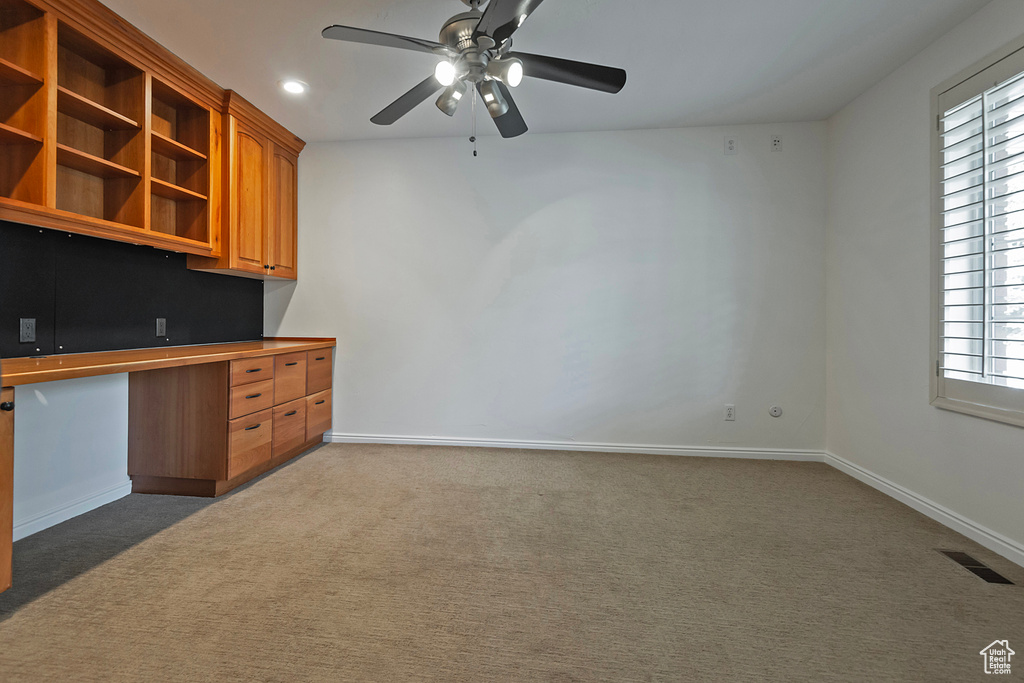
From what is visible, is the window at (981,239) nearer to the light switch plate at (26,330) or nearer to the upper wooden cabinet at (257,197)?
the upper wooden cabinet at (257,197)

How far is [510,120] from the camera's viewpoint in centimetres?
233

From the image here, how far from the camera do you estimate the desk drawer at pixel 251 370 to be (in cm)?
270

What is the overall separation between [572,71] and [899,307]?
2377 millimetres

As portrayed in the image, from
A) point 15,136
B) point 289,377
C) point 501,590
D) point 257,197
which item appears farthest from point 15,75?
point 501,590

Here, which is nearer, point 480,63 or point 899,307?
point 480,63

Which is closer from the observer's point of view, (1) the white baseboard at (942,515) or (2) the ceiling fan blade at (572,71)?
(2) the ceiling fan blade at (572,71)

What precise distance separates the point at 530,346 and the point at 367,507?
178 cm

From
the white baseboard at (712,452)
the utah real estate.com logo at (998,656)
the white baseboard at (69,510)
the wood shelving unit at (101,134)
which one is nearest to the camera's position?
the utah real estate.com logo at (998,656)

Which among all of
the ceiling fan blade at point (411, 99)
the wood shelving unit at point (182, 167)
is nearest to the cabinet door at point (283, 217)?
the wood shelving unit at point (182, 167)

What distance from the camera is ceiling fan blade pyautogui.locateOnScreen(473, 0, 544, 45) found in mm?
1455

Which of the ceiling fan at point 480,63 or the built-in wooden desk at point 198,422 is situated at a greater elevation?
the ceiling fan at point 480,63

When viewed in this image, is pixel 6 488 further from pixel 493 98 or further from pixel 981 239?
pixel 981 239

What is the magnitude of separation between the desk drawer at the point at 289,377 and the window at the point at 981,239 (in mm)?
3877

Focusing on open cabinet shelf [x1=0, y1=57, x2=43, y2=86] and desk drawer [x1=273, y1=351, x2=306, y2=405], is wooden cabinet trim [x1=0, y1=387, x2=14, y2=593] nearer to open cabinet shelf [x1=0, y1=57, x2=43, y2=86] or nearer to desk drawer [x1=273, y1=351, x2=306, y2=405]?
open cabinet shelf [x1=0, y1=57, x2=43, y2=86]
